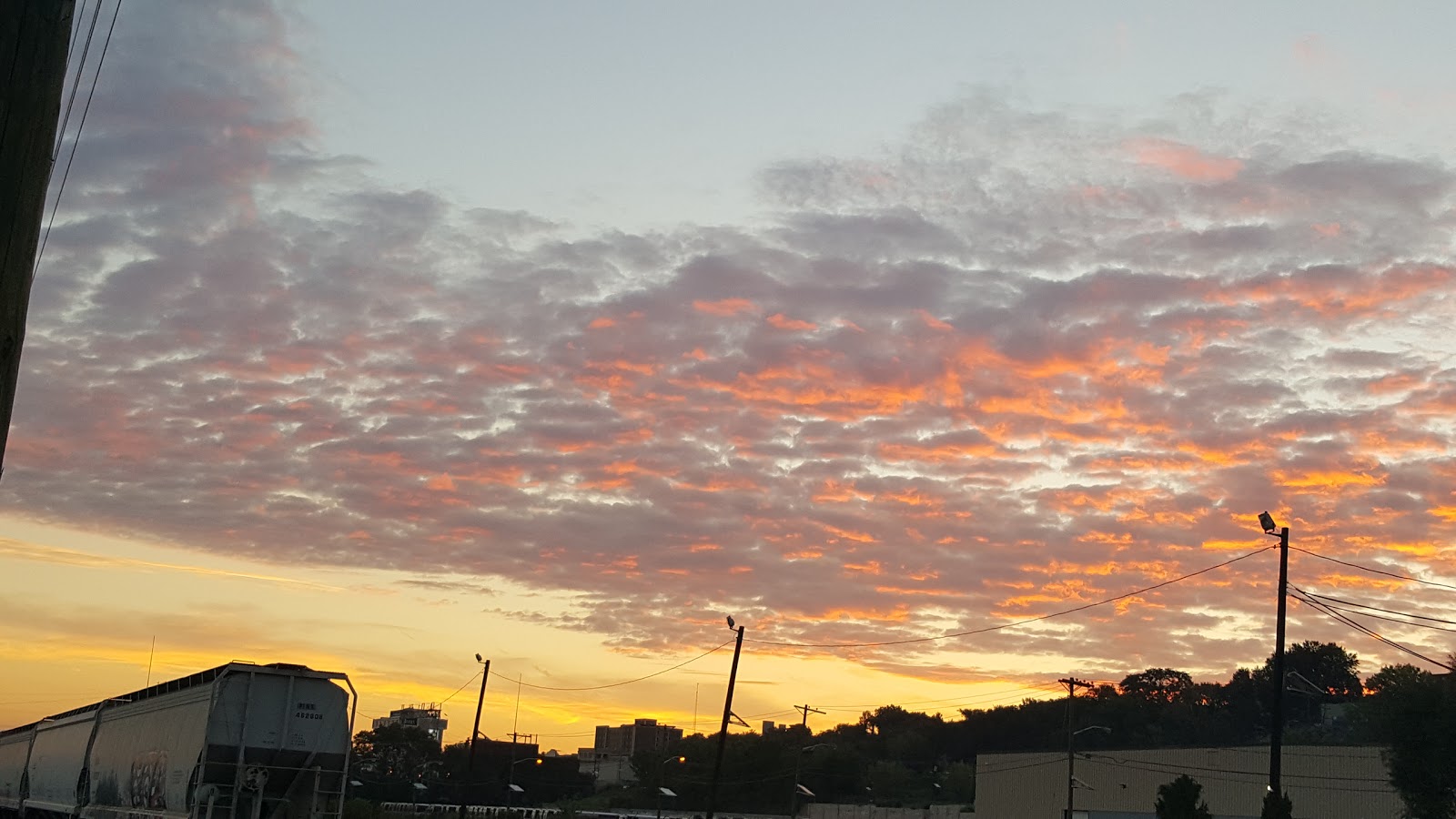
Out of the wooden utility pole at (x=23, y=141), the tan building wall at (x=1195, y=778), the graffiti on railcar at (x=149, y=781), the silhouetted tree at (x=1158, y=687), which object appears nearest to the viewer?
the wooden utility pole at (x=23, y=141)

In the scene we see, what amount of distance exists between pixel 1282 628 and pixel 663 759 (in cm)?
12103

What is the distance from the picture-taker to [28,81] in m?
5.58

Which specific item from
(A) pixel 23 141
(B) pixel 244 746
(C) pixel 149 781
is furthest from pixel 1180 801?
(A) pixel 23 141

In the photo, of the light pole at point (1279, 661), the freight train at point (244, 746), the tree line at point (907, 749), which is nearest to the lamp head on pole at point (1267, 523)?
A: the light pole at point (1279, 661)

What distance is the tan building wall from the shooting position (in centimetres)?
6681

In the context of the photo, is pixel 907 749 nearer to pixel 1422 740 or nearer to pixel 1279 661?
pixel 1422 740

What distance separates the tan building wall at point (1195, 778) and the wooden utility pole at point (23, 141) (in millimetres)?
69966

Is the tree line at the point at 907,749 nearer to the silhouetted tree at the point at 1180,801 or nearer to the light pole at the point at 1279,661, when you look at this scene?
the silhouetted tree at the point at 1180,801

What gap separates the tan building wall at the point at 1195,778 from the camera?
66812 millimetres

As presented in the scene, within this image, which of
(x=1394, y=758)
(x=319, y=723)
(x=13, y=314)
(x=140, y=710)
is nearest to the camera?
(x=13, y=314)

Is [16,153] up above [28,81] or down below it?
below

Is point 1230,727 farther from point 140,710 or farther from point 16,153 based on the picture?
point 16,153

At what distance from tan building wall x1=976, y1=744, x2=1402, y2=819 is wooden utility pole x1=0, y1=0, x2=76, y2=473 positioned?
70.0 metres

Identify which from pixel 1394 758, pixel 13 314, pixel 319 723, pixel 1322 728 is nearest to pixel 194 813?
pixel 319 723
